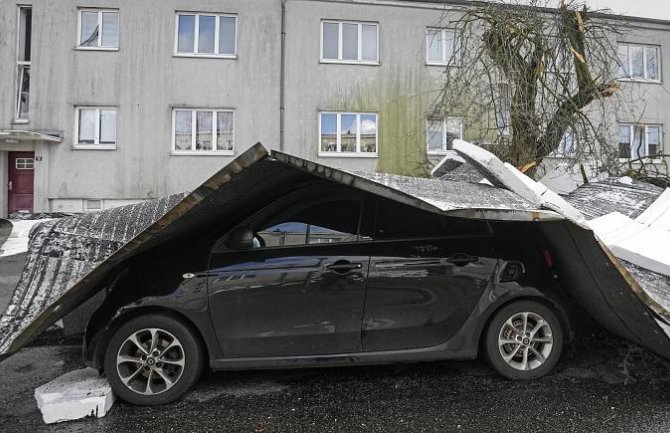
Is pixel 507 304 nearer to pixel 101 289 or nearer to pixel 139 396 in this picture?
pixel 139 396

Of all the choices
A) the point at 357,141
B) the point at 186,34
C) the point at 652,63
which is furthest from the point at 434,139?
the point at 652,63

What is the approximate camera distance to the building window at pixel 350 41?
554 inches

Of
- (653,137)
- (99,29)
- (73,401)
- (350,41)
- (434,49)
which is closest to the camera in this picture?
(73,401)

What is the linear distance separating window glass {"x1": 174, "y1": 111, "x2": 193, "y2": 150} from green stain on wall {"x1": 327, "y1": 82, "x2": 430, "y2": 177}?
15.0ft

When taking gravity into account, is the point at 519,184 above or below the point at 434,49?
below

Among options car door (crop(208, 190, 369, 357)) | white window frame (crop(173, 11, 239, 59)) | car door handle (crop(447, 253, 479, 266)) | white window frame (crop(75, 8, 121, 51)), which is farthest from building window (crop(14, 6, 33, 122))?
car door handle (crop(447, 253, 479, 266))

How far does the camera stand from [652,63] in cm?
1620

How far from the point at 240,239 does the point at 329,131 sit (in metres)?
10.8

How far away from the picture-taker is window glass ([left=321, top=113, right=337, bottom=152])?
13.9m

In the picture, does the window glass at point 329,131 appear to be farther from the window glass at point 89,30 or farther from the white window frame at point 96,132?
the window glass at point 89,30

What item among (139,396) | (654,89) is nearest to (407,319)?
(139,396)

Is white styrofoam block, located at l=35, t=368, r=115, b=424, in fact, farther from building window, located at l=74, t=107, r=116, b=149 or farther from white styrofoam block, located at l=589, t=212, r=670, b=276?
building window, located at l=74, t=107, r=116, b=149

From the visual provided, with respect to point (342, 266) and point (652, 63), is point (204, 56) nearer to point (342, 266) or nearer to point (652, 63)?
point (342, 266)

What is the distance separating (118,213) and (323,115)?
426 inches
